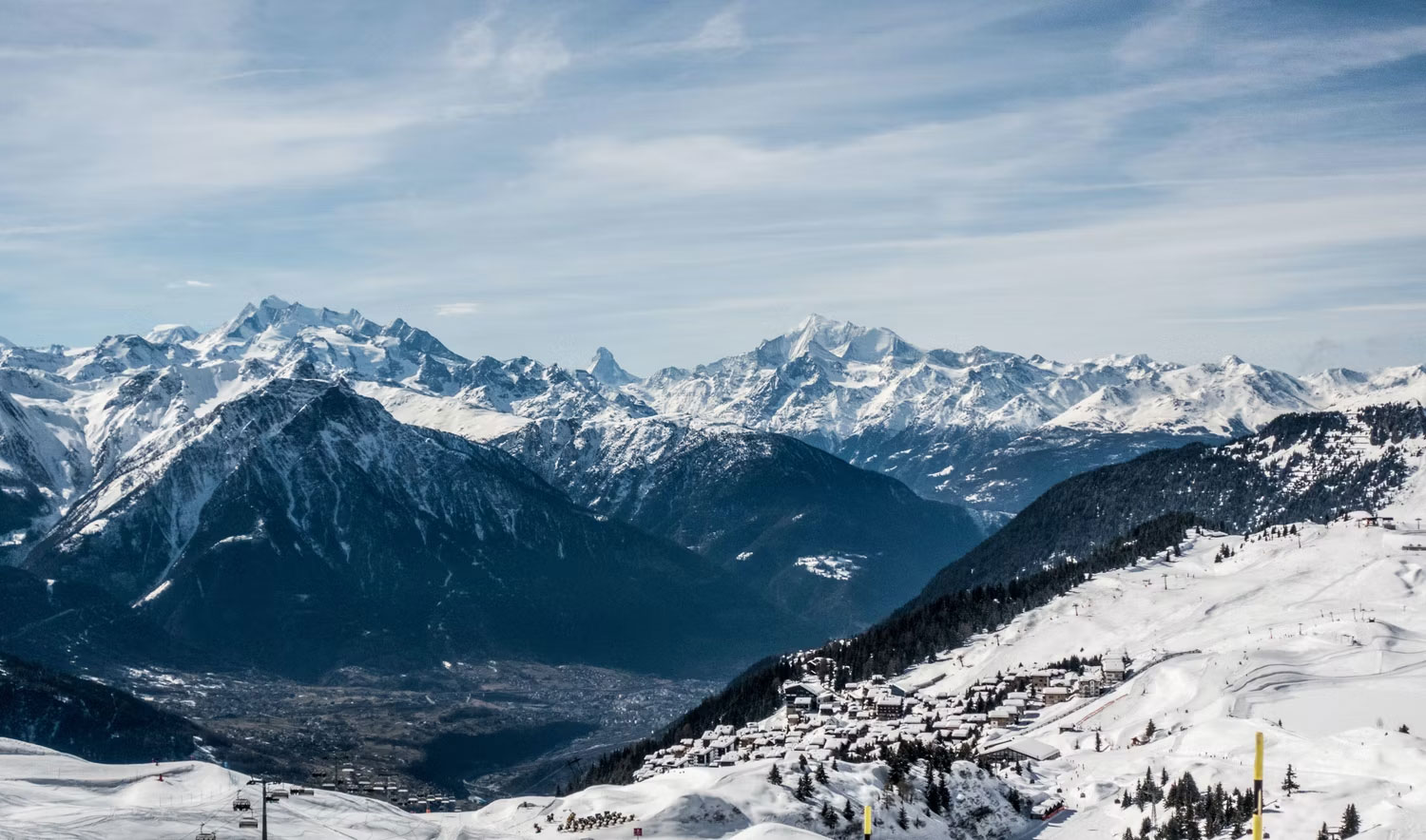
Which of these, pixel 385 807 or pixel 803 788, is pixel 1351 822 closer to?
pixel 803 788

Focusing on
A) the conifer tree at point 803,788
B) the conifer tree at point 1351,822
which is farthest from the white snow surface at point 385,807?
the conifer tree at point 1351,822

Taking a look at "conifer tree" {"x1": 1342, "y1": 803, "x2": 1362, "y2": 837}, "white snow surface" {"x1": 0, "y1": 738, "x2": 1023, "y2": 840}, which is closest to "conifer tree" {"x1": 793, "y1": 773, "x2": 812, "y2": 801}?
"white snow surface" {"x1": 0, "y1": 738, "x2": 1023, "y2": 840}

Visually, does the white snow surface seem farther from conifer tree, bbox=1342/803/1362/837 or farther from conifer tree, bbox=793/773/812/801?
conifer tree, bbox=1342/803/1362/837

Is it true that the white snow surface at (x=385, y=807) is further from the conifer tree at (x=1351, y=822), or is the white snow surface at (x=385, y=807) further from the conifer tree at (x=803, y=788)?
the conifer tree at (x=1351, y=822)

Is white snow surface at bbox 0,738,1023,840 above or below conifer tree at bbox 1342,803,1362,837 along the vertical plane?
above

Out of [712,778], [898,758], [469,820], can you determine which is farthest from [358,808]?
[898,758]

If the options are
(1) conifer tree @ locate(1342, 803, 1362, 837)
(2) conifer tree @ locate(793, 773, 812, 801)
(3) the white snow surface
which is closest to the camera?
(3) the white snow surface

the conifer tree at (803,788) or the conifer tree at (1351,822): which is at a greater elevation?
the conifer tree at (803,788)

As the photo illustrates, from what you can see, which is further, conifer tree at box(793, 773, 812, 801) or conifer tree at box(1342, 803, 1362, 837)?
conifer tree at box(793, 773, 812, 801)

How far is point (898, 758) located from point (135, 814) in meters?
85.5

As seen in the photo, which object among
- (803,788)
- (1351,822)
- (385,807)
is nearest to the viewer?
(1351,822)

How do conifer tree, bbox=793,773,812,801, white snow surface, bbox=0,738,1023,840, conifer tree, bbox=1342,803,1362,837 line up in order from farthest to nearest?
1. conifer tree, bbox=793,773,812,801
2. conifer tree, bbox=1342,803,1362,837
3. white snow surface, bbox=0,738,1023,840

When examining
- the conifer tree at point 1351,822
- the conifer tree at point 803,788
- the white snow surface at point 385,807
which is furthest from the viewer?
the conifer tree at point 803,788

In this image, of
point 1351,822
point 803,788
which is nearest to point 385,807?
point 803,788
